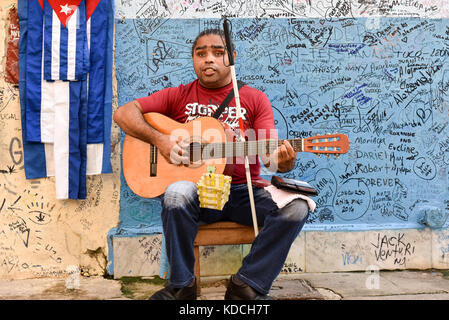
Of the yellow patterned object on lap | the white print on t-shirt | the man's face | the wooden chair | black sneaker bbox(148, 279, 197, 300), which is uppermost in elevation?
the man's face

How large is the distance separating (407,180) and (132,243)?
8.51 ft

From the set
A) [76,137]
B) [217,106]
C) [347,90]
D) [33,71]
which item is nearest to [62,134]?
[76,137]

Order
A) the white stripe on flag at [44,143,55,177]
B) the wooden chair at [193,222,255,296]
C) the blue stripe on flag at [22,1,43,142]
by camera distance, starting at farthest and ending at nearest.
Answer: the white stripe on flag at [44,143,55,177] < the blue stripe on flag at [22,1,43,142] < the wooden chair at [193,222,255,296]

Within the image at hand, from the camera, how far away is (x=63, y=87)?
3572 mm

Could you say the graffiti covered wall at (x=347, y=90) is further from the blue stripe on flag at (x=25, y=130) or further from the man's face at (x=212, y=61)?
the blue stripe on flag at (x=25, y=130)

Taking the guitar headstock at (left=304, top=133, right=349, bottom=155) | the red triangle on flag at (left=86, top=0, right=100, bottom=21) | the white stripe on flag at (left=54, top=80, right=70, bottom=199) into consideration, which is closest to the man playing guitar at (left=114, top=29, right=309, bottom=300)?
the guitar headstock at (left=304, top=133, right=349, bottom=155)

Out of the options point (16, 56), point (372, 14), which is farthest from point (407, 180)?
point (16, 56)

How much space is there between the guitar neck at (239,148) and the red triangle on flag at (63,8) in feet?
5.87

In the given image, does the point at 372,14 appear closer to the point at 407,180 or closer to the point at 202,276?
the point at 407,180

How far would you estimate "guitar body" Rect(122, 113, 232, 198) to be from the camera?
2.89m

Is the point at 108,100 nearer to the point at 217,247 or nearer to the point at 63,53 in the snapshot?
the point at 63,53

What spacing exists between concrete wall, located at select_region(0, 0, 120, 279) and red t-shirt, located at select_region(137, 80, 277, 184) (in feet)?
2.53

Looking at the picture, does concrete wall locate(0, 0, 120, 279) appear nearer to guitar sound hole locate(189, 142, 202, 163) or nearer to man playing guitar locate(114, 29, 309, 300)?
man playing guitar locate(114, 29, 309, 300)

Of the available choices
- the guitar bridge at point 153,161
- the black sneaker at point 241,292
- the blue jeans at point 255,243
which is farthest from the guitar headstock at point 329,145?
the guitar bridge at point 153,161
